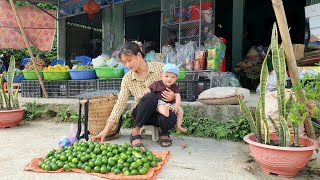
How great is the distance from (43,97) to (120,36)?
3.60 m

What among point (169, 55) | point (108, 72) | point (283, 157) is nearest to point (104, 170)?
point (283, 157)

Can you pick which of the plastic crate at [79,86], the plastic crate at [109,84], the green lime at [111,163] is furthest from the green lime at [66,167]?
the plastic crate at [79,86]

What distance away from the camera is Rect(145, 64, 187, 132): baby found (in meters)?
2.79

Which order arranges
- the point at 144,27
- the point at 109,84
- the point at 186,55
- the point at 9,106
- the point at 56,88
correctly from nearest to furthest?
the point at 9,106, the point at 109,84, the point at 186,55, the point at 56,88, the point at 144,27

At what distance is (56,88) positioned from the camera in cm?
570

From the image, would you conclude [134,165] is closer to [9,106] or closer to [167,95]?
[167,95]

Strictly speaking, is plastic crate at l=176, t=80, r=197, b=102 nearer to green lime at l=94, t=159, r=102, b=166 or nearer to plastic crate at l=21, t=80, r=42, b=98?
green lime at l=94, t=159, r=102, b=166

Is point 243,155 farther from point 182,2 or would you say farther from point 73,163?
point 182,2

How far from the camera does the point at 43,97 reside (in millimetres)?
5867

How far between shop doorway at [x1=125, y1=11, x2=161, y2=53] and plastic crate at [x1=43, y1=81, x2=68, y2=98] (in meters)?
3.69

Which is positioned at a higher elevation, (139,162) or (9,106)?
(9,106)

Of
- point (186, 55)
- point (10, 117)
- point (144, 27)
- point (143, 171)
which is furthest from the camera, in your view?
point (144, 27)

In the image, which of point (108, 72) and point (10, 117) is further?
point (108, 72)

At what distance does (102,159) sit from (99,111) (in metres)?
1.05
